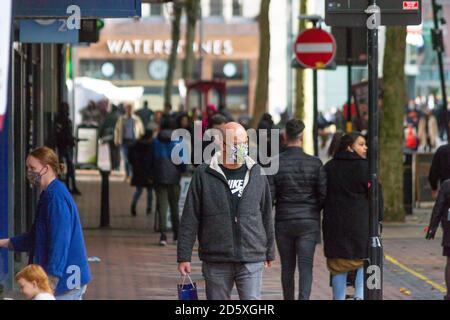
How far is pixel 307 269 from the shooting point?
12.7 metres

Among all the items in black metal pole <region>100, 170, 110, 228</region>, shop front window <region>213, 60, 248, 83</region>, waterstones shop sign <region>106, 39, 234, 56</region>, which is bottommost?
black metal pole <region>100, 170, 110, 228</region>

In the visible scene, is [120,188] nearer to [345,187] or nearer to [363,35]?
[363,35]

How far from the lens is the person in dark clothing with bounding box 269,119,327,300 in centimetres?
1260

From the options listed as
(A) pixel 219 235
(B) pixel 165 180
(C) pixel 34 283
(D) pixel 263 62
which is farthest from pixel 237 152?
(D) pixel 263 62

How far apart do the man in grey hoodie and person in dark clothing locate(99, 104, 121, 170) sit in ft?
89.3

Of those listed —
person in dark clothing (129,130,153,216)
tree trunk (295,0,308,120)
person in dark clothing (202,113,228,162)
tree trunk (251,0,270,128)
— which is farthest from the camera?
tree trunk (251,0,270,128)

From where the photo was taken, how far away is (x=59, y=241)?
9.11 metres

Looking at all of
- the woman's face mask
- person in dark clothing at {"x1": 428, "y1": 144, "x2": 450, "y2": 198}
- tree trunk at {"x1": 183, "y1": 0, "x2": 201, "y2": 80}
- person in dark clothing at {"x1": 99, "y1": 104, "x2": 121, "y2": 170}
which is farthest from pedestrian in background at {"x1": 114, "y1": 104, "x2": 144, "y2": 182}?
the woman's face mask

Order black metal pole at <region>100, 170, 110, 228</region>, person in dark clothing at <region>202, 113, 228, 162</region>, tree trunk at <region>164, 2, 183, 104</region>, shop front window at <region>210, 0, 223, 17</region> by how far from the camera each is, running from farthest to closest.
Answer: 1. shop front window at <region>210, 0, 223, 17</region>
2. tree trunk at <region>164, 2, 183, 104</region>
3. black metal pole at <region>100, 170, 110, 228</region>
4. person in dark clothing at <region>202, 113, 228, 162</region>

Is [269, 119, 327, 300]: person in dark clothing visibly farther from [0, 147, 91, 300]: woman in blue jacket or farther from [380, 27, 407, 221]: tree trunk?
Result: [380, 27, 407, 221]: tree trunk

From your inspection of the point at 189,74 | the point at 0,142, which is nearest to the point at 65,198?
the point at 0,142

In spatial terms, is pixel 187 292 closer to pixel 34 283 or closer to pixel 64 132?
pixel 34 283

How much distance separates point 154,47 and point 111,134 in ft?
156

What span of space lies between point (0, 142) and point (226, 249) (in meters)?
5.04
